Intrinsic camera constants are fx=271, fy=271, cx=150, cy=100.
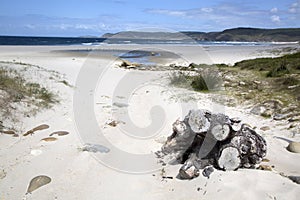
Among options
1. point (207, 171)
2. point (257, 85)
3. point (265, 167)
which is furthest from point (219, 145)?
point (257, 85)

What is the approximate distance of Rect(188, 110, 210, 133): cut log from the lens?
4.49 metres

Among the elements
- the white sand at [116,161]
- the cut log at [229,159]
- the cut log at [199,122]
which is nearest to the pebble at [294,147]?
the white sand at [116,161]

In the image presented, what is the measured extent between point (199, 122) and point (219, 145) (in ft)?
1.61

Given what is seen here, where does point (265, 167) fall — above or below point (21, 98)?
below

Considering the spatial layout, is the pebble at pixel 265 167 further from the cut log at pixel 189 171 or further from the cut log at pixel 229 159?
the cut log at pixel 189 171

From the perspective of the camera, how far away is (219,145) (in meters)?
4.41

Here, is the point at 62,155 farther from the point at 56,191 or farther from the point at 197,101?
the point at 197,101

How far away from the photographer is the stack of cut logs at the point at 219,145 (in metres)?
4.25

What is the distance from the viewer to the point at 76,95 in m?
9.34

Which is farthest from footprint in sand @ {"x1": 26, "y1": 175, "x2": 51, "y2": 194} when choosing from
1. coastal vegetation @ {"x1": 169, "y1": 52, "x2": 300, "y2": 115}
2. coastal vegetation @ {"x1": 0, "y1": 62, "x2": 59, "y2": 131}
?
coastal vegetation @ {"x1": 169, "y1": 52, "x2": 300, "y2": 115}

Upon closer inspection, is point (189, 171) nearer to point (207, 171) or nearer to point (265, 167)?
point (207, 171)

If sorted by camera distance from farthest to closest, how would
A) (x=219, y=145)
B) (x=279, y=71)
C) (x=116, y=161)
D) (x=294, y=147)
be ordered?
(x=279, y=71) < (x=294, y=147) < (x=116, y=161) < (x=219, y=145)

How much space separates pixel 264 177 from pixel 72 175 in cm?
302

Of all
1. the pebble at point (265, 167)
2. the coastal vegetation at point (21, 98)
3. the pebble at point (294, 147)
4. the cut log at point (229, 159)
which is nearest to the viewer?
the cut log at point (229, 159)
